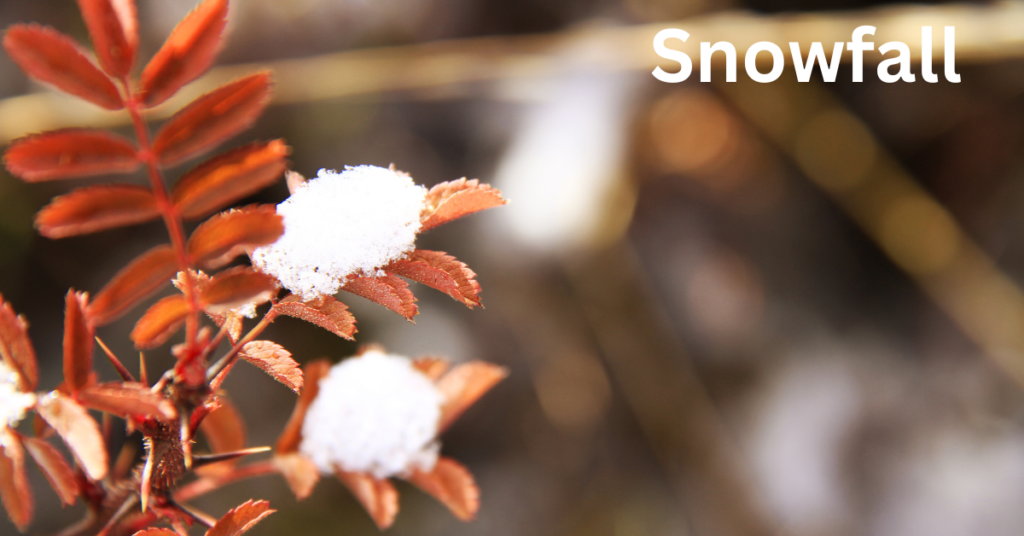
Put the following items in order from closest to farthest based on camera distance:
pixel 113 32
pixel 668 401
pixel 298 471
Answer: pixel 113 32 < pixel 298 471 < pixel 668 401

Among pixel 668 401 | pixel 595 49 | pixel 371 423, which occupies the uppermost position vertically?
pixel 595 49

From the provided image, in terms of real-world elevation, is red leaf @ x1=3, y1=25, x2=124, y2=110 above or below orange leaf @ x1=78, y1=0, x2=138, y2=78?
below

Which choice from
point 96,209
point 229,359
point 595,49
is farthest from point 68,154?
point 595,49

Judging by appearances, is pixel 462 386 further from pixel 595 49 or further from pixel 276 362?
pixel 595 49

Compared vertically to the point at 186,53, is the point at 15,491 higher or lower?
lower

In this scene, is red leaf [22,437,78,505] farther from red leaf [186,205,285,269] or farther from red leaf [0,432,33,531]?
red leaf [186,205,285,269]

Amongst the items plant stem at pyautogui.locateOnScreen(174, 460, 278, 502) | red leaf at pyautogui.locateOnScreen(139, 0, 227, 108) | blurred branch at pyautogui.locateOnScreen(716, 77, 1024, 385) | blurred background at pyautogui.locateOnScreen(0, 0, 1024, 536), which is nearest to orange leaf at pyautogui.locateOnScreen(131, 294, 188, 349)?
red leaf at pyautogui.locateOnScreen(139, 0, 227, 108)

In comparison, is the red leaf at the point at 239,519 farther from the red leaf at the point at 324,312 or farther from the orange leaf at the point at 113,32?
the orange leaf at the point at 113,32

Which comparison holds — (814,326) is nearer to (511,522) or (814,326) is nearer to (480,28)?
(511,522)
